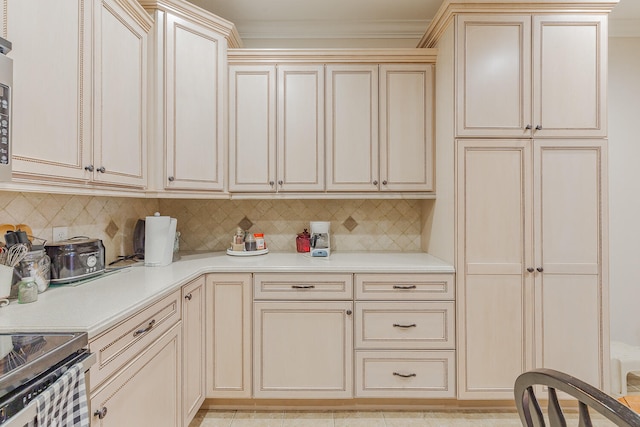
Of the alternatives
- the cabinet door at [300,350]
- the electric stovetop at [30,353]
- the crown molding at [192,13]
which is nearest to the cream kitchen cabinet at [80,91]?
the crown molding at [192,13]

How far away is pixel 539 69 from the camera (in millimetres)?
2016

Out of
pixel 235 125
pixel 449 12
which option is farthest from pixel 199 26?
pixel 449 12

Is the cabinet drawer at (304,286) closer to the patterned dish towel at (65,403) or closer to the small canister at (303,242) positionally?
the small canister at (303,242)

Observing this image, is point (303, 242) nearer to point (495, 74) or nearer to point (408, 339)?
point (408, 339)

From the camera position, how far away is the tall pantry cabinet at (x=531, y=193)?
2.01 m

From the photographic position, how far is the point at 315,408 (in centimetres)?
213

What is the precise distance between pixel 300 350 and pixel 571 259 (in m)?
1.77

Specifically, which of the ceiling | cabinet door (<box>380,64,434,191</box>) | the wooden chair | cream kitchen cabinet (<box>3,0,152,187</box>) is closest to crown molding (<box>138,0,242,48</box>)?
cream kitchen cabinet (<box>3,0,152,187</box>)

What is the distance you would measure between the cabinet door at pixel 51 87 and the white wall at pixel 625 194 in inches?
139

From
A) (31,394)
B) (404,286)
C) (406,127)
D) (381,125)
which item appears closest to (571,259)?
(404,286)

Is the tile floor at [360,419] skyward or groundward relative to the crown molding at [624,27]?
groundward

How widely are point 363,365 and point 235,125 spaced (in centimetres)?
184

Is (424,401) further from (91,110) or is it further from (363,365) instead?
(91,110)

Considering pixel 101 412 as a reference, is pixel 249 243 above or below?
above
